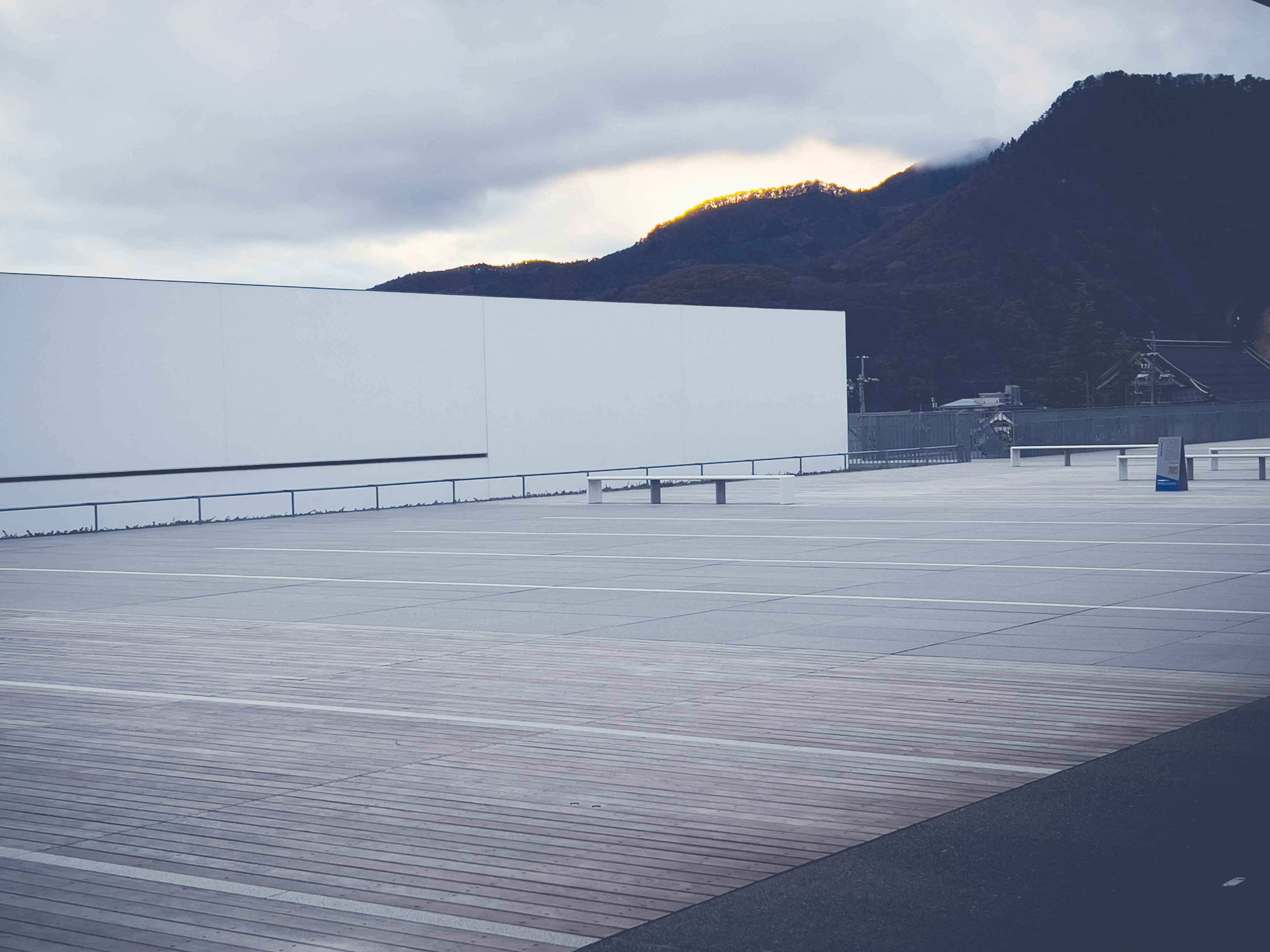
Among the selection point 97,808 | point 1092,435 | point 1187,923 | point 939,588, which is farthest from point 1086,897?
point 1092,435

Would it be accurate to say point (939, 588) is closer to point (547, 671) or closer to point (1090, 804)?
point (547, 671)

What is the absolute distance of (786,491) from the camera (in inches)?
1158

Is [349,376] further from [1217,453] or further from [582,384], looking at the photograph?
[1217,453]

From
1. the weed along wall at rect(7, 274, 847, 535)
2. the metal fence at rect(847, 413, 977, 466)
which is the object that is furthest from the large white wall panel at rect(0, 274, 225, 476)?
the metal fence at rect(847, 413, 977, 466)

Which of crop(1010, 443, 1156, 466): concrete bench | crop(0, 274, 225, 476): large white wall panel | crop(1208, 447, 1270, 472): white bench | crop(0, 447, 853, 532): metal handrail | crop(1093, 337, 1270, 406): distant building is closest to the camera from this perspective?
crop(0, 274, 225, 476): large white wall panel

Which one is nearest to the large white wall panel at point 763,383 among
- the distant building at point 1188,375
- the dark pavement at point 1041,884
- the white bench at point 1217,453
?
the white bench at point 1217,453

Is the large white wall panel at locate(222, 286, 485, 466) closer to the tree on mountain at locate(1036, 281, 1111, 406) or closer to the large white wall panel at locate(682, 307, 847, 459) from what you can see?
the large white wall panel at locate(682, 307, 847, 459)

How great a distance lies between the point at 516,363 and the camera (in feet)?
120

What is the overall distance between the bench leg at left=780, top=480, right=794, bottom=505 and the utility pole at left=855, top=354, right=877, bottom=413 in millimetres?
68409

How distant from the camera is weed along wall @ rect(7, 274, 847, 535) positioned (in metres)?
28.0

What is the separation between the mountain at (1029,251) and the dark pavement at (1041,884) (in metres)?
102

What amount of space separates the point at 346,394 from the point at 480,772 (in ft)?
87.5

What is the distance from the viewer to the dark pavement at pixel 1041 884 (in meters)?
4.59

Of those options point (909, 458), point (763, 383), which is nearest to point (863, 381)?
point (909, 458)
